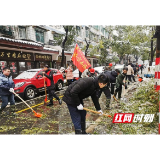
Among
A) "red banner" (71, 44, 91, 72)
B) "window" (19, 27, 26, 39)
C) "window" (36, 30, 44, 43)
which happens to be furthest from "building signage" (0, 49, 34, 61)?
"red banner" (71, 44, 91, 72)

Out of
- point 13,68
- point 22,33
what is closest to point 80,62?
point 13,68

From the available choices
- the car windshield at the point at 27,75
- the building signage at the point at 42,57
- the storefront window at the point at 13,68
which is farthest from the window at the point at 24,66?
the car windshield at the point at 27,75

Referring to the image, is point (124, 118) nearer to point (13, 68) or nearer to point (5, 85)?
point (5, 85)

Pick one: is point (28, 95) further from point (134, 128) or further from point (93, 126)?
point (134, 128)

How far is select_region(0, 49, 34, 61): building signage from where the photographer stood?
31.4ft

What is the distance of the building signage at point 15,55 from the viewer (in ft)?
31.4

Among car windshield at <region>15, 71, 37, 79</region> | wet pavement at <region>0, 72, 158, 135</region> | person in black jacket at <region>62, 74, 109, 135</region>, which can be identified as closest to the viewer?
person in black jacket at <region>62, 74, 109, 135</region>

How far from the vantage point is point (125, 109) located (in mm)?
4559

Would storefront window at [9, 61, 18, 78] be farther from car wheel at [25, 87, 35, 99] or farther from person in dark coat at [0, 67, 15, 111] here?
person in dark coat at [0, 67, 15, 111]

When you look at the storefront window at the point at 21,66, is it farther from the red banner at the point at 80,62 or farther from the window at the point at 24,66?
the red banner at the point at 80,62

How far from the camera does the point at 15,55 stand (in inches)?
409

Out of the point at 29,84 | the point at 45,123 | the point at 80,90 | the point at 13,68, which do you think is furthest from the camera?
the point at 13,68

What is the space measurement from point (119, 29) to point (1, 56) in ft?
40.9

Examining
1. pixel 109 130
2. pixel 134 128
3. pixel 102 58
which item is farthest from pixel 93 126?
pixel 102 58
